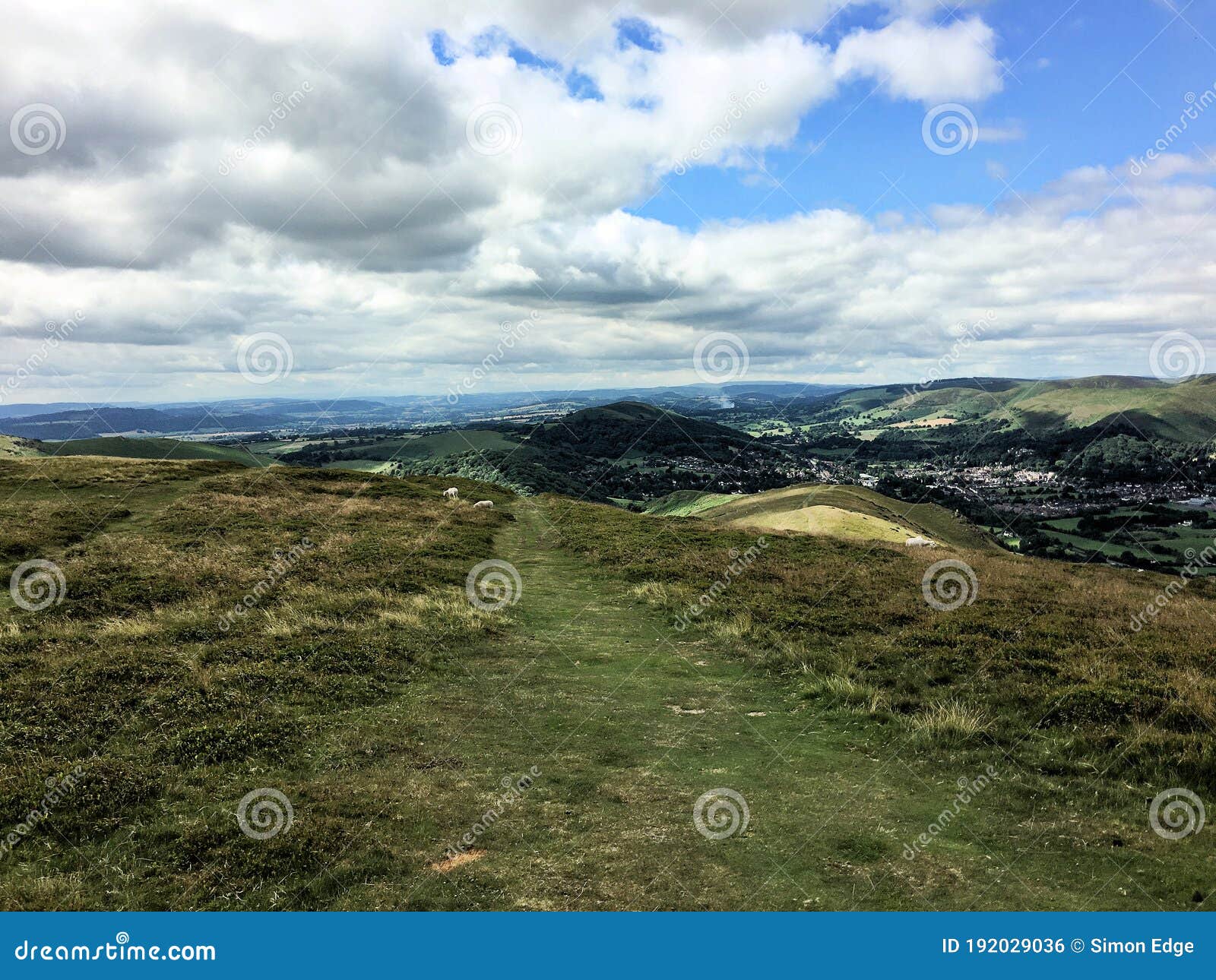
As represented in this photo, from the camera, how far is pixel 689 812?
9.71 m

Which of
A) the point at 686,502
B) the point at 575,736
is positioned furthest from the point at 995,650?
the point at 686,502

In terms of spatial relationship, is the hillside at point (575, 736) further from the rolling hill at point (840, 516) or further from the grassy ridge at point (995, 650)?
the rolling hill at point (840, 516)

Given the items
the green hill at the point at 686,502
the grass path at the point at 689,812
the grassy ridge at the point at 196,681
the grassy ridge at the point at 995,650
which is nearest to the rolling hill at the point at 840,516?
the green hill at the point at 686,502

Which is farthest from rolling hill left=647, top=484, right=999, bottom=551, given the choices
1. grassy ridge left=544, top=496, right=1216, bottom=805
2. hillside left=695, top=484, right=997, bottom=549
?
grassy ridge left=544, top=496, right=1216, bottom=805

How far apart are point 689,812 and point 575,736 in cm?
338

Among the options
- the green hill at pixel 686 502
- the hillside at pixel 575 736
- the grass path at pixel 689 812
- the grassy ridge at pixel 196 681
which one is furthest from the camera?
the green hill at pixel 686 502

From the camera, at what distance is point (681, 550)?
3256cm

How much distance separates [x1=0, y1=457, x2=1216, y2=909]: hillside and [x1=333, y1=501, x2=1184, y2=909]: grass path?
0.18 feet

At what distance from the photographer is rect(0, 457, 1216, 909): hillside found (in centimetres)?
817

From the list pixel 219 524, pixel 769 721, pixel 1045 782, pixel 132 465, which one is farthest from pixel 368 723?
pixel 132 465

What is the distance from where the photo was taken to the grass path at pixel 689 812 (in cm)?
793

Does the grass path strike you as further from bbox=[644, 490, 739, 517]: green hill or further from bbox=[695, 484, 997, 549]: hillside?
bbox=[644, 490, 739, 517]: green hill

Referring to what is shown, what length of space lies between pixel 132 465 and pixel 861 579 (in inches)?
2175

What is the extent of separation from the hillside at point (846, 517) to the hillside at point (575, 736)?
31.3 m
